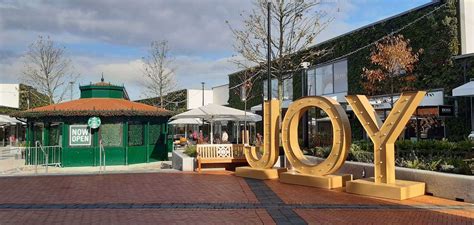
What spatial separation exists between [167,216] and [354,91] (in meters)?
18.3

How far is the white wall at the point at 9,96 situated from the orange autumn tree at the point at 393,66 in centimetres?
4340

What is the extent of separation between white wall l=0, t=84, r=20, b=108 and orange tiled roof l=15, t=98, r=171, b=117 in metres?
34.3

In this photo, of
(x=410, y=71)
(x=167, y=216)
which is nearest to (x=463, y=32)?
(x=410, y=71)

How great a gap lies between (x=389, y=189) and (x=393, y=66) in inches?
363

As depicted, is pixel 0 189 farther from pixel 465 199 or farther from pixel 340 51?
pixel 340 51

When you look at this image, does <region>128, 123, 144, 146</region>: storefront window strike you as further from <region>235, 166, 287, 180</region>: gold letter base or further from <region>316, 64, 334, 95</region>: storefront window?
<region>316, 64, 334, 95</region>: storefront window

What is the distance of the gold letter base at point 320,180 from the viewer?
11.2m

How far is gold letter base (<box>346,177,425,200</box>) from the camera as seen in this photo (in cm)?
954

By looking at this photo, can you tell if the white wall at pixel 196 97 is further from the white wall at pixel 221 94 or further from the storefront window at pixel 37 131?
the storefront window at pixel 37 131

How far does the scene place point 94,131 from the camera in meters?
20.0

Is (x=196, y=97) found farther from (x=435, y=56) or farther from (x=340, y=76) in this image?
(x=435, y=56)

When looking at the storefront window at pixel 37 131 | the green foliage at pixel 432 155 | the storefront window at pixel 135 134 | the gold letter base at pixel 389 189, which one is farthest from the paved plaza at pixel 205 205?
the storefront window at pixel 37 131

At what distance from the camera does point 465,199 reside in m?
9.36

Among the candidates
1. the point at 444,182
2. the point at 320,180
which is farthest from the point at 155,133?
the point at 444,182
